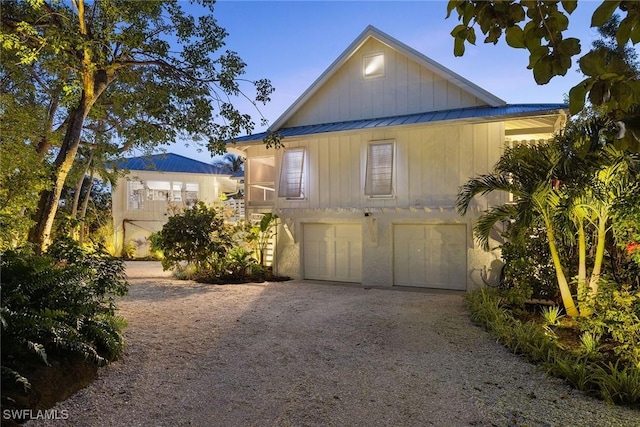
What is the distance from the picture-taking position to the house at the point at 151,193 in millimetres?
19478

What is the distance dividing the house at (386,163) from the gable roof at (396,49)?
0.09ft

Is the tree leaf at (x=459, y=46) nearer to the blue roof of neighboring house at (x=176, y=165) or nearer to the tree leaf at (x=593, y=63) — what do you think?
the tree leaf at (x=593, y=63)

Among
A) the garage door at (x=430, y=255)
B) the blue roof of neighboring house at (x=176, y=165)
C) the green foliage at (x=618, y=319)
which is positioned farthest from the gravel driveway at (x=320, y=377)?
the blue roof of neighboring house at (x=176, y=165)

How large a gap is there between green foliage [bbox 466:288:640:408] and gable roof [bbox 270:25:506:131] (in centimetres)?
577

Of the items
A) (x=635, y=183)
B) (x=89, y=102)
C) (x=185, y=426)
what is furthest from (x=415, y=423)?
(x=89, y=102)

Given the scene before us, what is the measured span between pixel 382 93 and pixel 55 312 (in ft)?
31.8

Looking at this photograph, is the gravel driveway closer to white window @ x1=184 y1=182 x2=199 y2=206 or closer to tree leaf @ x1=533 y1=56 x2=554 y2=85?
tree leaf @ x1=533 y1=56 x2=554 y2=85

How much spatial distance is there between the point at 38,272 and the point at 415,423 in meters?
4.02

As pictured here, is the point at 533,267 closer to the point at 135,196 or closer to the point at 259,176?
the point at 259,176

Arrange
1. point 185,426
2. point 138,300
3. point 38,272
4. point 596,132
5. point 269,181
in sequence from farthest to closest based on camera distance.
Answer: point 269,181 → point 138,300 → point 596,132 → point 38,272 → point 185,426

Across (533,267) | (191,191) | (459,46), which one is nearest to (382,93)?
(533,267)

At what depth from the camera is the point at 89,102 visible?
729 centimetres

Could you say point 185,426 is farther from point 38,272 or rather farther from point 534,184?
point 534,184

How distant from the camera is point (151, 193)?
67.1ft
